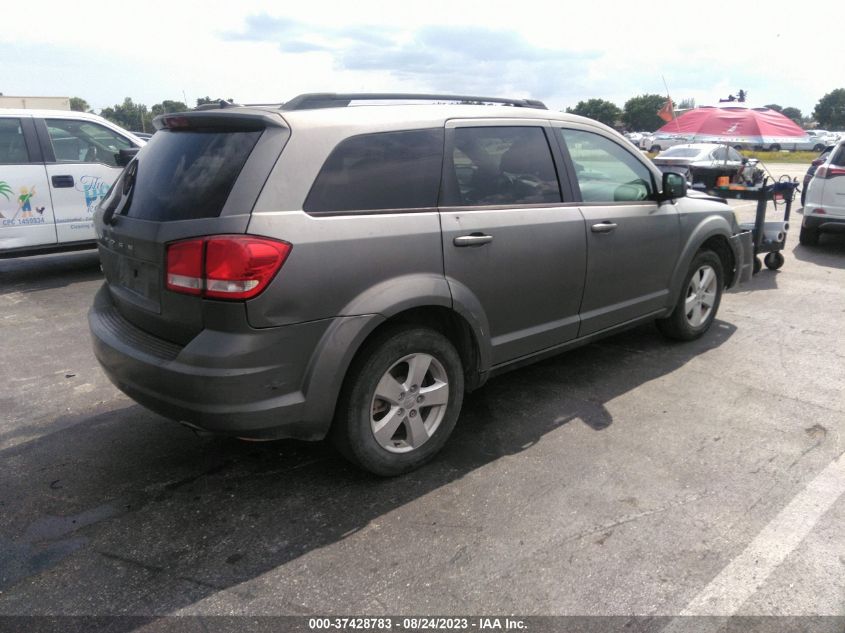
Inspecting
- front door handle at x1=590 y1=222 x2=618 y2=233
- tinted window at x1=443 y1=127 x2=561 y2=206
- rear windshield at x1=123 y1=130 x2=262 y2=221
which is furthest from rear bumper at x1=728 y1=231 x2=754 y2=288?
rear windshield at x1=123 y1=130 x2=262 y2=221

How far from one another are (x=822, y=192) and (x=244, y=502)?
30.9ft

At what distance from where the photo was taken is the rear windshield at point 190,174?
9.39 ft

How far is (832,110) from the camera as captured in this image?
10562cm

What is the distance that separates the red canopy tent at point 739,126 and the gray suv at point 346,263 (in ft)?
19.3

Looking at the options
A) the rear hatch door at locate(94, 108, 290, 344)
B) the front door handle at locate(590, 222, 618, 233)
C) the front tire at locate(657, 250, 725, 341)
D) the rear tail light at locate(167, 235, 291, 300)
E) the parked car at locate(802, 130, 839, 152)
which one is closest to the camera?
the rear tail light at locate(167, 235, 291, 300)

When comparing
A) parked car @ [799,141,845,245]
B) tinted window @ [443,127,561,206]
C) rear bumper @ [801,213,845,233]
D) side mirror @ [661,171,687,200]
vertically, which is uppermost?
tinted window @ [443,127,561,206]

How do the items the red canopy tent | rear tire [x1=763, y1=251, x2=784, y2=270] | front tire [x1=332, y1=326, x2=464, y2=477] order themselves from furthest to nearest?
the red canopy tent < rear tire [x1=763, y1=251, x2=784, y2=270] < front tire [x1=332, y1=326, x2=464, y2=477]

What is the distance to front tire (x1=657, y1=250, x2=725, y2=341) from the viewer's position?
5172mm

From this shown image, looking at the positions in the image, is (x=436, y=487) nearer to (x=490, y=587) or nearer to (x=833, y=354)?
(x=490, y=587)

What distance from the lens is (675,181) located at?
4.68 metres

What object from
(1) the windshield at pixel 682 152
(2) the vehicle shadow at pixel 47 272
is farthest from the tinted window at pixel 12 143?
(1) the windshield at pixel 682 152

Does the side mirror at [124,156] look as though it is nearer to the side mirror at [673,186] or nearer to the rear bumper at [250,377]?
the rear bumper at [250,377]

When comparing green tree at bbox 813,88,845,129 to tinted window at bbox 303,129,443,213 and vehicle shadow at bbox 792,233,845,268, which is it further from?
tinted window at bbox 303,129,443,213

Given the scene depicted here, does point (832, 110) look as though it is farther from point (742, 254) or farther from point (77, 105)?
point (742, 254)
